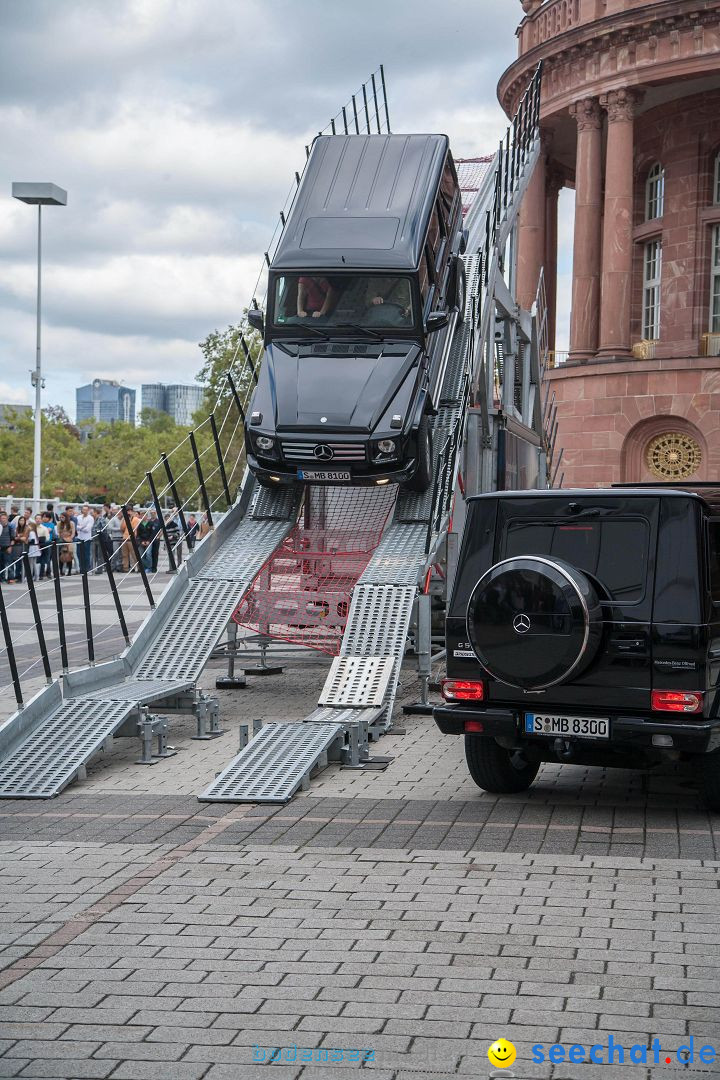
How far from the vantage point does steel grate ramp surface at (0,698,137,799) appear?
30.8 ft

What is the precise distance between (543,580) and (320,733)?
110 inches

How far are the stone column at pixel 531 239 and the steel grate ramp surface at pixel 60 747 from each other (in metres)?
35.9

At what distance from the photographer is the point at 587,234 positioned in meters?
42.6

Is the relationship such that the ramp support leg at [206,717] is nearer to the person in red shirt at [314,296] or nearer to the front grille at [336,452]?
the front grille at [336,452]

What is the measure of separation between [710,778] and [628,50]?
119 feet

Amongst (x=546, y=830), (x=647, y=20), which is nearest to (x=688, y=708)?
(x=546, y=830)

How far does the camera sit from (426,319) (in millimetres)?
14508

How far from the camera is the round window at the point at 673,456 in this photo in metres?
40.5

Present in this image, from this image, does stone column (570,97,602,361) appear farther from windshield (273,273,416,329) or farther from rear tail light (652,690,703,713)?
rear tail light (652,690,703,713)

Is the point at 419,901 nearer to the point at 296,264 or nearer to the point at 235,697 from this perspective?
the point at 235,697

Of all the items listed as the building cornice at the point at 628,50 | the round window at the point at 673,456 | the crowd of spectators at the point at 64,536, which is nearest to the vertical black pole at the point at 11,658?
the crowd of spectators at the point at 64,536

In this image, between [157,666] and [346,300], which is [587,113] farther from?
[157,666]

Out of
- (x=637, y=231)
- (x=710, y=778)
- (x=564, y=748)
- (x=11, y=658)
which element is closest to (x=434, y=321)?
(x=11, y=658)

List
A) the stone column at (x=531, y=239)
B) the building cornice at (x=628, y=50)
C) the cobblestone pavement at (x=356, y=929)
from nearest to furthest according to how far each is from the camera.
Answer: the cobblestone pavement at (x=356, y=929)
the building cornice at (x=628, y=50)
the stone column at (x=531, y=239)
